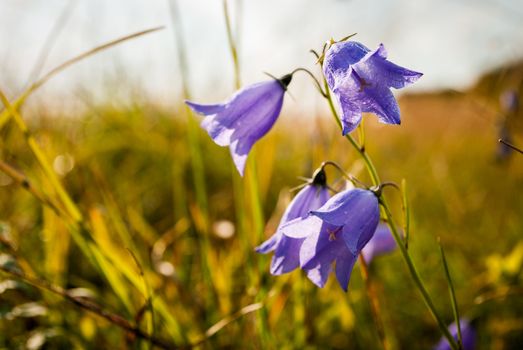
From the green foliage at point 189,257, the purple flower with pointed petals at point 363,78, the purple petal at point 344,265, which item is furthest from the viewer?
the green foliage at point 189,257

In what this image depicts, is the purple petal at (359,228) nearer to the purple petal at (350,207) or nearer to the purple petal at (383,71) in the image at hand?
the purple petal at (350,207)

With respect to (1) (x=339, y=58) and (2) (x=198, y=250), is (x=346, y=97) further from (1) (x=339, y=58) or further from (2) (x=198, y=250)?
(2) (x=198, y=250)

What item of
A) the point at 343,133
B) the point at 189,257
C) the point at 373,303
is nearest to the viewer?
the point at 343,133

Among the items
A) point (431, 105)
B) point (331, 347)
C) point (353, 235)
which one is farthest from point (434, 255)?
point (431, 105)

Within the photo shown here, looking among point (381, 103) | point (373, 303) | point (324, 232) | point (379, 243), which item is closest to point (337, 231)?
point (324, 232)

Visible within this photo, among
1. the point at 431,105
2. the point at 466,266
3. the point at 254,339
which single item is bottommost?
the point at 431,105

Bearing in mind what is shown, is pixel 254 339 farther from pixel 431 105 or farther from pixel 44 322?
pixel 431 105

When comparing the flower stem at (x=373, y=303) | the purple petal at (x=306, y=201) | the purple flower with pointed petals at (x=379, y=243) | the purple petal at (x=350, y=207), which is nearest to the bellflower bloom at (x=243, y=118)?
the purple petal at (x=306, y=201)
